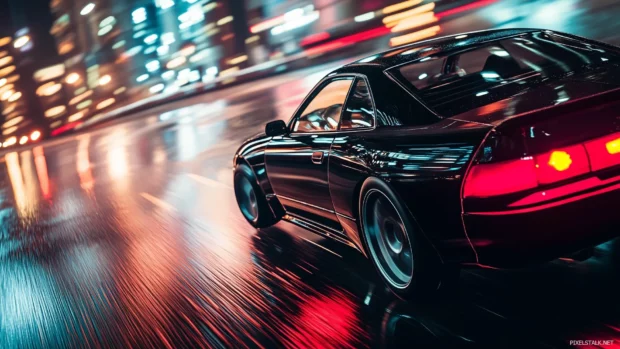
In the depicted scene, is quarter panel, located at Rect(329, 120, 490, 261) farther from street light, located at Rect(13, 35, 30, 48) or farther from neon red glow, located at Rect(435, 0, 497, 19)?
street light, located at Rect(13, 35, 30, 48)

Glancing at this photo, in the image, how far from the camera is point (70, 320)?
18.9ft

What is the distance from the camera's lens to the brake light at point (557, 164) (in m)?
3.49

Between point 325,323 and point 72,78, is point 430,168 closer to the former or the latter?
point 325,323

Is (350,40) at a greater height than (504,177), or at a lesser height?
lesser

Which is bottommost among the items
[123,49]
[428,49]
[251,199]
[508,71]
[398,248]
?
[251,199]

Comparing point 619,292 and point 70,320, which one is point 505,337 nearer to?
point 619,292

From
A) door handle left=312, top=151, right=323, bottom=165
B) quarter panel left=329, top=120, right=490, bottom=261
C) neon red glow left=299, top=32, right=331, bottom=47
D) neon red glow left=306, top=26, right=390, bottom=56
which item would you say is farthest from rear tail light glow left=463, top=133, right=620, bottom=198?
neon red glow left=299, top=32, right=331, bottom=47

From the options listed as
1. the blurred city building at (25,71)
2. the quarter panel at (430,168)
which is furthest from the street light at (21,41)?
the quarter panel at (430,168)

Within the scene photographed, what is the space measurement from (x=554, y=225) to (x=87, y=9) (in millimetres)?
122499

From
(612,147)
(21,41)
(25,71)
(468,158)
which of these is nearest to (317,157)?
(468,158)

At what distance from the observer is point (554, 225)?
3.50 m

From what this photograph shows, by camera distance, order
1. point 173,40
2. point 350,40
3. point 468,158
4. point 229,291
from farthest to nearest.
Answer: point 173,40 → point 350,40 → point 229,291 → point 468,158

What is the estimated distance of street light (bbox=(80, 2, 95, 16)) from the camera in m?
118

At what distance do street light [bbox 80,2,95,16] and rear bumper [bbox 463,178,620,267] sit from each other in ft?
396
